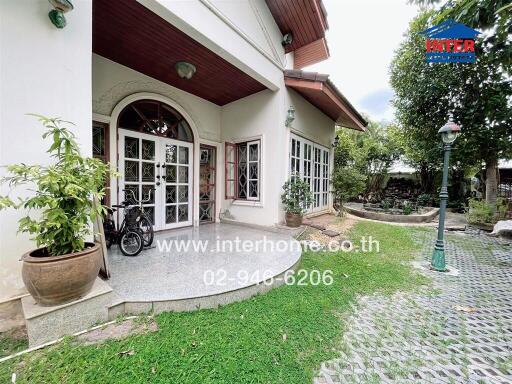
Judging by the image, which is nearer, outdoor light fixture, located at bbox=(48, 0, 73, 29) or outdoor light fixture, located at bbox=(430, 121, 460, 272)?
outdoor light fixture, located at bbox=(48, 0, 73, 29)

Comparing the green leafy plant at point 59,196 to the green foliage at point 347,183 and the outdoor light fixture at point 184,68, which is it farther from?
the green foliage at point 347,183

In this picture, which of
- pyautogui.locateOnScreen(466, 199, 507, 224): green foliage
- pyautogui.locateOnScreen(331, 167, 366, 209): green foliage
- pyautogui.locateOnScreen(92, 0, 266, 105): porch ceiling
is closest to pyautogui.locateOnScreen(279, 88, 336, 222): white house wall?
pyautogui.locateOnScreen(331, 167, 366, 209): green foliage

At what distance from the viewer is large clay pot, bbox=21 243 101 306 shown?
1.48 meters

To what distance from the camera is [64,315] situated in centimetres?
158

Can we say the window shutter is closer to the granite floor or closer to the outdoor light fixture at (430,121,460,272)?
the granite floor

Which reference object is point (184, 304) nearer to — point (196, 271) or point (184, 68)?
point (196, 271)

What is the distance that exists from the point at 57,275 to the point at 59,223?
370 mm

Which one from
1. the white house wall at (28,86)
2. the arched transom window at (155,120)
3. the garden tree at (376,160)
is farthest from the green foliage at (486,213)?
the white house wall at (28,86)

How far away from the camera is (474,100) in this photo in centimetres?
643

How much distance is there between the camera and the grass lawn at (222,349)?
4.36ft

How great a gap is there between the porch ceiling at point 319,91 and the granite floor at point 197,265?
326 centimetres

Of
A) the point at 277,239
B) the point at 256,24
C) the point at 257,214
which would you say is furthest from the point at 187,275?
the point at 256,24

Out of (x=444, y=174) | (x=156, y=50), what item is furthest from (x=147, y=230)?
(x=444, y=174)

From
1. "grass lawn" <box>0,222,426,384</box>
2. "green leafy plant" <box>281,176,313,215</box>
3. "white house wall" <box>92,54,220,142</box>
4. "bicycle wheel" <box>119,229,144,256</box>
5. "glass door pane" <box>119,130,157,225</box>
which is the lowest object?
"grass lawn" <box>0,222,426,384</box>
